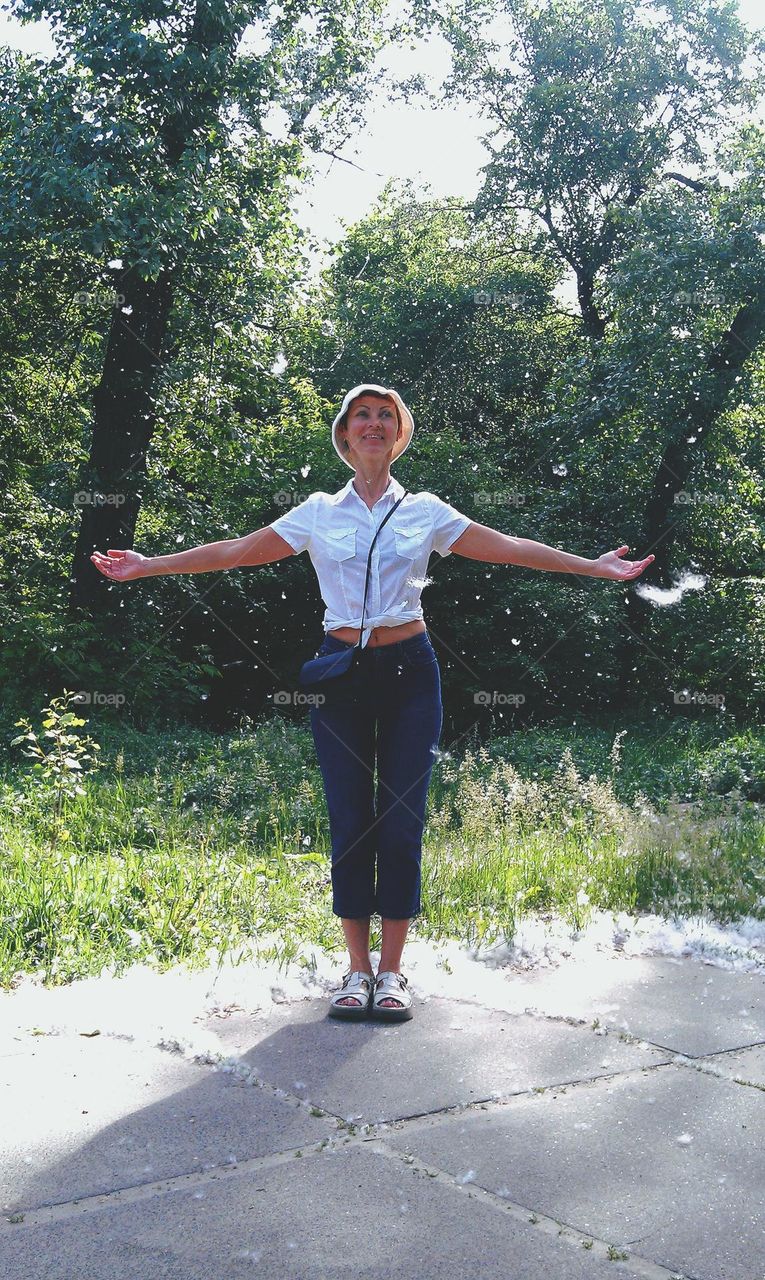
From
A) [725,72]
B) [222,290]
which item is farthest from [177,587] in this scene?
[725,72]

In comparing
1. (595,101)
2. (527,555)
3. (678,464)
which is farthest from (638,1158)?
(595,101)

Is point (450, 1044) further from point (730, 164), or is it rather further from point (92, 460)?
point (730, 164)

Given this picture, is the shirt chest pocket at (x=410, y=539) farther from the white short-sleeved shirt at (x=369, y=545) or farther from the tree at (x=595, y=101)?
the tree at (x=595, y=101)

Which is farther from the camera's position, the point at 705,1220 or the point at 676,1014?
the point at 676,1014

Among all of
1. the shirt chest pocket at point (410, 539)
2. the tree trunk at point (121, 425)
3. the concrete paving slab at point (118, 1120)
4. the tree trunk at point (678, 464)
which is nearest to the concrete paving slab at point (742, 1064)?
the concrete paving slab at point (118, 1120)

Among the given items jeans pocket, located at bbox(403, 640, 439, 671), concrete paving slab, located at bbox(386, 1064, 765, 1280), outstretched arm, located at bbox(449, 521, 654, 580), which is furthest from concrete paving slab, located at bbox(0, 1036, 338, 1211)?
outstretched arm, located at bbox(449, 521, 654, 580)

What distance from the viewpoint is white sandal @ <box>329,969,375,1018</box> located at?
375 centimetres

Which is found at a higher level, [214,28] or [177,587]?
[214,28]

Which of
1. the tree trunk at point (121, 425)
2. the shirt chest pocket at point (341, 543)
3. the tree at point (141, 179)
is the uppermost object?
the tree at point (141, 179)

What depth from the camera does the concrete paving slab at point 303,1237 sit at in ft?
7.33

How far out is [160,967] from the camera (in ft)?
14.0

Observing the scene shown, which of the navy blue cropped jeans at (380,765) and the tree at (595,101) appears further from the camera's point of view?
the tree at (595,101)

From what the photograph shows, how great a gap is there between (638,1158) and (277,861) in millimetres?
3333

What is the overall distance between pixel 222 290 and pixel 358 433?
10408 millimetres
